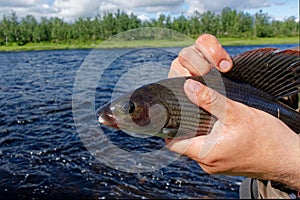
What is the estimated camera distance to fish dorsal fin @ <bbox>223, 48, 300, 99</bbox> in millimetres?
2523

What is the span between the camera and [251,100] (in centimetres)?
247

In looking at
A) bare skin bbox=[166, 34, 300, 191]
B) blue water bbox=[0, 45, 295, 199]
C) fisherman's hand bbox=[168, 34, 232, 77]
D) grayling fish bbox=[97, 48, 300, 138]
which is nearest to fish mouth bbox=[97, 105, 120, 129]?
grayling fish bbox=[97, 48, 300, 138]

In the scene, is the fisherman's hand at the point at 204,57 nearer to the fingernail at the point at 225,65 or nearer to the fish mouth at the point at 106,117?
the fingernail at the point at 225,65

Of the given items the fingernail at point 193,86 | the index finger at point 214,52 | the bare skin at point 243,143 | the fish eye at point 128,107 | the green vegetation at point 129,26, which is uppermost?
the green vegetation at point 129,26

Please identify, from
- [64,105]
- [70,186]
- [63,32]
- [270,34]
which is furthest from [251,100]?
[270,34]

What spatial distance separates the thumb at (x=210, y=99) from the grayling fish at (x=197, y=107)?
0.11 metres

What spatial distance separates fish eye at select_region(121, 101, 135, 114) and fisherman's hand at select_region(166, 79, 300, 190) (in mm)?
383

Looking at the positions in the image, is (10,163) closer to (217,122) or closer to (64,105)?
(64,105)

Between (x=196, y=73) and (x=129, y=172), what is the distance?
15.8 ft

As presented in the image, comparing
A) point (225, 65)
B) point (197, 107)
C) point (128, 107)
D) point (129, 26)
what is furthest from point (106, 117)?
point (129, 26)

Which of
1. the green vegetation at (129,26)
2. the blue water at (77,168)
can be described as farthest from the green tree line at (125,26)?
the blue water at (77,168)

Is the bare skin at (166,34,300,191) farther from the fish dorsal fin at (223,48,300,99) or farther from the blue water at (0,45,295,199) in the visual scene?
the blue water at (0,45,295,199)

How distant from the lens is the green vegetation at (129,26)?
81.7 meters

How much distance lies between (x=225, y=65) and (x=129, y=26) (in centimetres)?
7725
